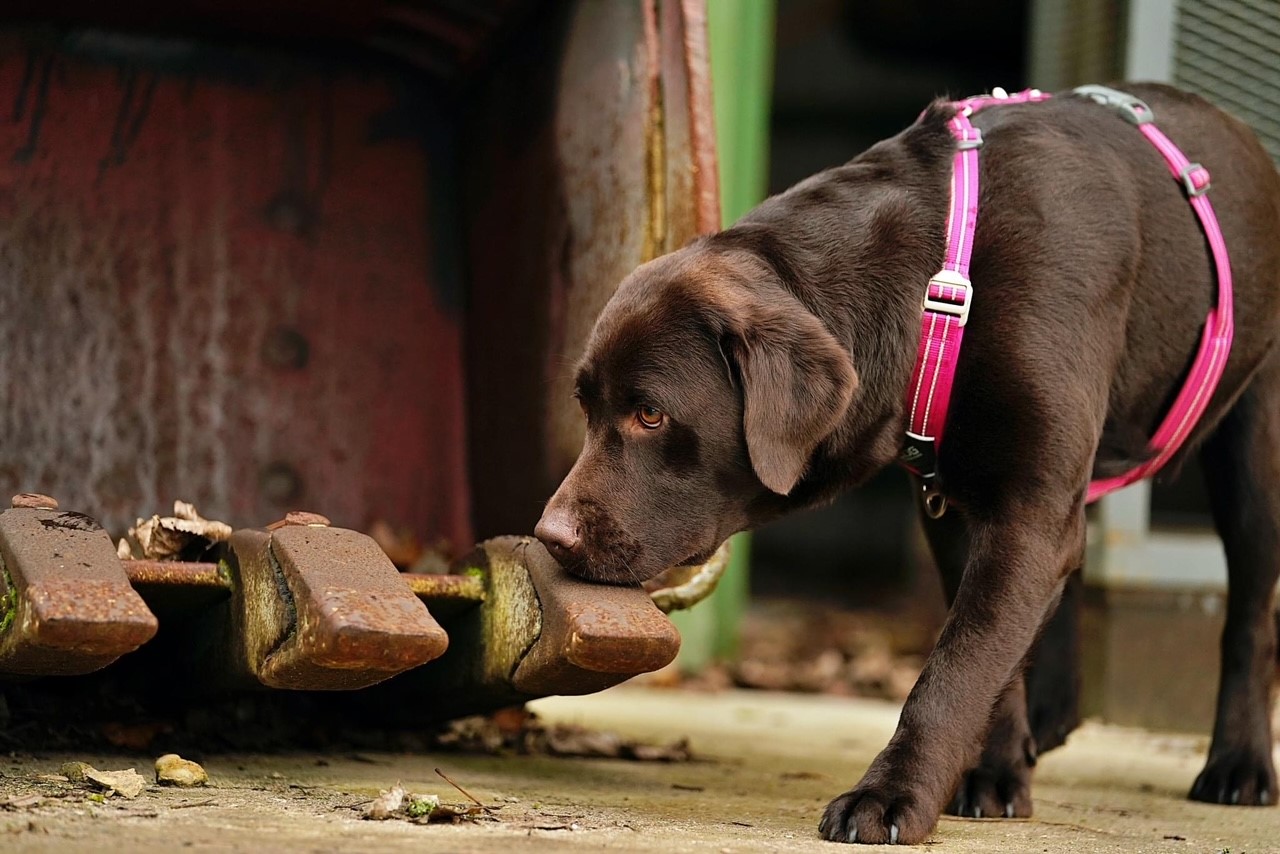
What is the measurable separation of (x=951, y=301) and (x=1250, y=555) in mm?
1153

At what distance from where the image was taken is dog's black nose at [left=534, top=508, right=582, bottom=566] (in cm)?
235

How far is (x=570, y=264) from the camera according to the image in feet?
9.89

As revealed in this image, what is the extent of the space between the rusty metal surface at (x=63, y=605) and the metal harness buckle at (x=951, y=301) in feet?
4.19

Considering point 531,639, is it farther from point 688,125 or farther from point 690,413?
point 688,125

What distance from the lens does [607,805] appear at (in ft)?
7.59

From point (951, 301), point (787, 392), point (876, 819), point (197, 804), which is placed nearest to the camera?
point (197, 804)

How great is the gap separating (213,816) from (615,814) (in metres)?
0.58

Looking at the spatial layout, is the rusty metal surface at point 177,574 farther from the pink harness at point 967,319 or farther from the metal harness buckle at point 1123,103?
the metal harness buckle at point 1123,103

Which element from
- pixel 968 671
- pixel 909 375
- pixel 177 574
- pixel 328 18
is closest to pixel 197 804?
pixel 177 574

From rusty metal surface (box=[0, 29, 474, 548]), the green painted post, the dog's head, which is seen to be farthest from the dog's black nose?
the green painted post

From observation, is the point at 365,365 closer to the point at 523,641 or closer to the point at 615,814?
the point at 523,641

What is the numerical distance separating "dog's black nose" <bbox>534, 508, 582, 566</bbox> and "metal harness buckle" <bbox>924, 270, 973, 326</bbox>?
26.6 inches

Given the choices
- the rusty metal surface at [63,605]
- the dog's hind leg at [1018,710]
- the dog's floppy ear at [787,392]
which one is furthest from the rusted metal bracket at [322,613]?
the dog's hind leg at [1018,710]

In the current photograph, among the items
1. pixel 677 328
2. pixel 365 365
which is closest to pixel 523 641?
pixel 677 328
